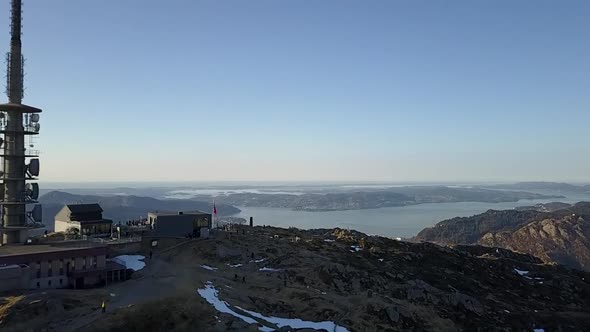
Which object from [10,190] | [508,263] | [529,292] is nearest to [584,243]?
[508,263]

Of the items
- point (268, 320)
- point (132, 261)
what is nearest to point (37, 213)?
point (132, 261)

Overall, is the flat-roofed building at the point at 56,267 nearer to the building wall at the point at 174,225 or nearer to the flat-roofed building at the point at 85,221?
the flat-roofed building at the point at 85,221

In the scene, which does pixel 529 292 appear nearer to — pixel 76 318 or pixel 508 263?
pixel 508 263

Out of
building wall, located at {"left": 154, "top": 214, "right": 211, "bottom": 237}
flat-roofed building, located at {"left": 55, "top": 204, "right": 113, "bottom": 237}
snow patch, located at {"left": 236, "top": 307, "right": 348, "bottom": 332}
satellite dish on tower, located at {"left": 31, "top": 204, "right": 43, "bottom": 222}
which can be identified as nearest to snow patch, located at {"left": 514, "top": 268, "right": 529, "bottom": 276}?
snow patch, located at {"left": 236, "top": 307, "right": 348, "bottom": 332}

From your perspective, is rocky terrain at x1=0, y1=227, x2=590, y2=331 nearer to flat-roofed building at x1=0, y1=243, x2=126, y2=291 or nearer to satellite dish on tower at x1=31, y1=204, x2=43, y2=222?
flat-roofed building at x1=0, y1=243, x2=126, y2=291

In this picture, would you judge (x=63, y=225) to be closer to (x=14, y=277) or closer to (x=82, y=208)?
(x=82, y=208)

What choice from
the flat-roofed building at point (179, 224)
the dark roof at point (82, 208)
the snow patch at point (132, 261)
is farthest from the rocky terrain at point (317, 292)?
the dark roof at point (82, 208)
